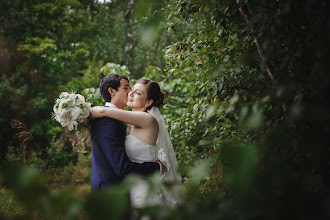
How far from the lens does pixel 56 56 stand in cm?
1059

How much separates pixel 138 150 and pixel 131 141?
0.36 ft

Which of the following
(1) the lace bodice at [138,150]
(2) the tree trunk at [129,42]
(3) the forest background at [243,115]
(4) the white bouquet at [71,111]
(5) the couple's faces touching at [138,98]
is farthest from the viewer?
(2) the tree trunk at [129,42]

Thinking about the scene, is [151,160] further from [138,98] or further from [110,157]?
[138,98]

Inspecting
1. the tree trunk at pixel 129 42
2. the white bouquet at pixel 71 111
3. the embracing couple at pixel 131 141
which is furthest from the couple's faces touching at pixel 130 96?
the tree trunk at pixel 129 42

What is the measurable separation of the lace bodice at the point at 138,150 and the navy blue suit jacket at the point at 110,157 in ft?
0.29

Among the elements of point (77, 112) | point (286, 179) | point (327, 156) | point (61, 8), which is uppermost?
point (61, 8)

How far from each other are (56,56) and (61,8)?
186 cm

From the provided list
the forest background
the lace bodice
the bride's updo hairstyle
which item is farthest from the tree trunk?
the lace bodice

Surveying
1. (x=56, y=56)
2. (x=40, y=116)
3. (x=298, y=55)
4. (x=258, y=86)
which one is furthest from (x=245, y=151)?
(x=56, y=56)

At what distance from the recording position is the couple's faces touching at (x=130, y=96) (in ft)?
9.81

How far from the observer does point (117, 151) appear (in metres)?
2.51

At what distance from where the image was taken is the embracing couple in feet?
8.31

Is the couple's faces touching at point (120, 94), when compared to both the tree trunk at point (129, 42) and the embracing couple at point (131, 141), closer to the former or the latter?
the embracing couple at point (131, 141)

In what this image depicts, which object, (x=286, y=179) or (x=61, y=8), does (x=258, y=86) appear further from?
(x=61, y=8)
